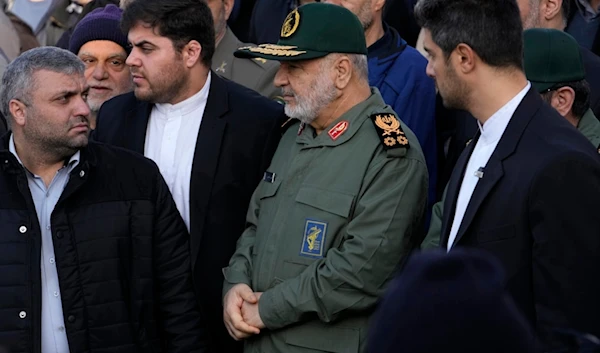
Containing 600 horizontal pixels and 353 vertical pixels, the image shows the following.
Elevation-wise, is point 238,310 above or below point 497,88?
below

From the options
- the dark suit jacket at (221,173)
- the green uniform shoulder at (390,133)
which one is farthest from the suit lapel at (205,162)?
the green uniform shoulder at (390,133)

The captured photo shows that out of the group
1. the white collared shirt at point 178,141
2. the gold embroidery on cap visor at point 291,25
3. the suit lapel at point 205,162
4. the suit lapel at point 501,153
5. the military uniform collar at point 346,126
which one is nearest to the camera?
the suit lapel at point 501,153

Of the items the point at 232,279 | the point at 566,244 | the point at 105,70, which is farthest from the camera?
the point at 105,70

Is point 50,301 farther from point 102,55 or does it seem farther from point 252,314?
point 102,55

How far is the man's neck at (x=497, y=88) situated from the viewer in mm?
3783

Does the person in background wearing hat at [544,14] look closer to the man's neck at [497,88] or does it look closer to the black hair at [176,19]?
the black hair at [176,19]

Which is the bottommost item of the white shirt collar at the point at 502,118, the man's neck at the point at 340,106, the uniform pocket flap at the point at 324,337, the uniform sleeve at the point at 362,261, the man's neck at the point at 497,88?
the uniform pocket flap at the point at 324,337

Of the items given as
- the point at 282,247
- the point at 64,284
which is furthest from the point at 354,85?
the point at 64,284

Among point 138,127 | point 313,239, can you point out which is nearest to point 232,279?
point 313,239

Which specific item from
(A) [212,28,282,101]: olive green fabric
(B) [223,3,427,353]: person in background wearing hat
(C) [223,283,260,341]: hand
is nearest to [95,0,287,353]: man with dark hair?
(B) [223,3,427,353]: person in background wearing hat

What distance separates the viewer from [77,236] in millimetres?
4551

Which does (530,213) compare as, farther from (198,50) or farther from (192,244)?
(198,50)

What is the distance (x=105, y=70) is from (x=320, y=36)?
192cm

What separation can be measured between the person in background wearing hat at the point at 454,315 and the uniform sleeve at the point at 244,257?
2746mm
